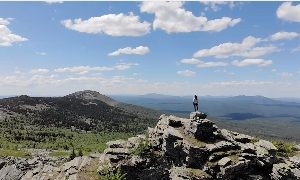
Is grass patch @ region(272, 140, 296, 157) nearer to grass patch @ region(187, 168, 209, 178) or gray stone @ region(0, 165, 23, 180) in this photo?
grass patch @ region(187, 168, 209, 178)

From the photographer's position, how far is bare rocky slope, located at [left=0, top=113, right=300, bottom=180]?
4725 cm

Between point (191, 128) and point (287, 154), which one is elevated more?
point (191, 128)

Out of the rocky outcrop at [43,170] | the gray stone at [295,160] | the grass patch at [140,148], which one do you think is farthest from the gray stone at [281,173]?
the rocky outcrop at [43,170]

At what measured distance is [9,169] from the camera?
205ft

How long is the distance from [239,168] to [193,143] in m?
7.06

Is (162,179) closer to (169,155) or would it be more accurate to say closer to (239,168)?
(169,155)

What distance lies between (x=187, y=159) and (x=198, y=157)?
1454 mm

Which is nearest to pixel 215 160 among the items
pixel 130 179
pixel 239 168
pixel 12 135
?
pixel 239 168

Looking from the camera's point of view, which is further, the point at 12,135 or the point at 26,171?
the point at 12,135

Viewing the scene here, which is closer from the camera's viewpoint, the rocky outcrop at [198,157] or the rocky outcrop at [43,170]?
the rocky outcrop at [198,157]

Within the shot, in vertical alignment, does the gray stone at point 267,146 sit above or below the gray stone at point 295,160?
above

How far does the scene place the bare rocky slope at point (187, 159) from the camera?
47250mm

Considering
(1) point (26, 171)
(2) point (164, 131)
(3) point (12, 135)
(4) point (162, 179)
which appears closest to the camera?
(4) point (162, 179)

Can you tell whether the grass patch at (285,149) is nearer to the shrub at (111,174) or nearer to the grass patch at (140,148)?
the grass patch at (140,148)
